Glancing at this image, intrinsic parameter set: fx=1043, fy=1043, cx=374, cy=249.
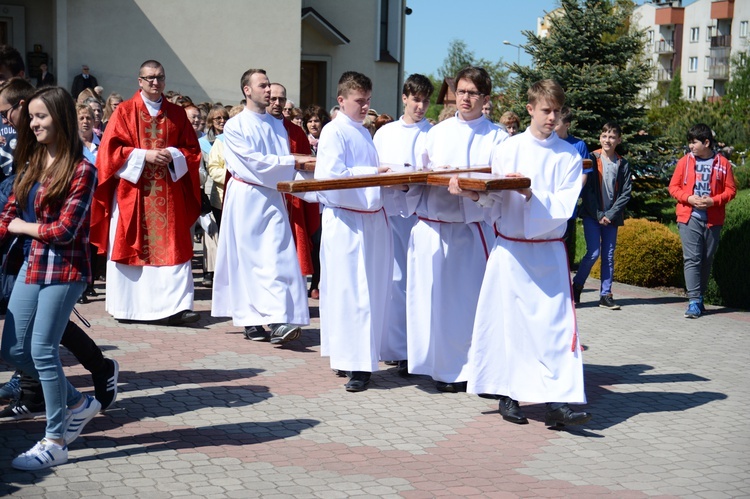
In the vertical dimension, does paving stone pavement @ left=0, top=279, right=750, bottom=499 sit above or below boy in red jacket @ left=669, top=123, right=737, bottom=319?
below

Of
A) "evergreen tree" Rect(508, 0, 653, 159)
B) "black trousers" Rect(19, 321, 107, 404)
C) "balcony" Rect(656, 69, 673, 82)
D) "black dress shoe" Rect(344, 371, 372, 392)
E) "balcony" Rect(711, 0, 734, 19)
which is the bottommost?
"black dress shoe" Rect(344, 371, 372, 392)

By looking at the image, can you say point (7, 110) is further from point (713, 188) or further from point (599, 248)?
point (713, 188)

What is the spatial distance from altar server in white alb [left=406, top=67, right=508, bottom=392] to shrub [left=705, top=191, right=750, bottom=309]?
18.7 ft

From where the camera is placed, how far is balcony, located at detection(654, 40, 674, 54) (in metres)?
92.2

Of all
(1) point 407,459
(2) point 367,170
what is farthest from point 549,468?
(2) point 367,170

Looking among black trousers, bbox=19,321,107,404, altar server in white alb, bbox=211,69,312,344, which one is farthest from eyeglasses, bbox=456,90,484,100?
black trousers, bbox=19,321,107,404

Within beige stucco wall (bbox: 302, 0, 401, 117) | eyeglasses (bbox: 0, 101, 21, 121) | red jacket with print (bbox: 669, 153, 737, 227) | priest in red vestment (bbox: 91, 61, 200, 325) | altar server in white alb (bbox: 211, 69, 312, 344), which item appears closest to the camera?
eyeglasses (bbox: 0, 101, 21, 121)


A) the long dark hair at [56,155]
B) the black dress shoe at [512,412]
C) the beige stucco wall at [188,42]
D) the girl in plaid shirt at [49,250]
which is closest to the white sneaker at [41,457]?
the girl in plaid shirt at [49,250]

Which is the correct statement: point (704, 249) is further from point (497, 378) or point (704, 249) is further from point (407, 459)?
point (407, 459)

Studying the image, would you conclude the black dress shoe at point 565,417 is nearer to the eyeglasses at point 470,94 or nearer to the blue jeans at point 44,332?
the eyeglasses at point 470,94

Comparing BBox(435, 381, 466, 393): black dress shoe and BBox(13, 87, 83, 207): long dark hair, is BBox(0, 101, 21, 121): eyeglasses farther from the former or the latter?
BBox(435, 381, 466, 393): black dress shoe

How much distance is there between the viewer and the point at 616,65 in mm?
18516

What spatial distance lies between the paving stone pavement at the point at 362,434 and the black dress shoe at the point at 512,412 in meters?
0.05

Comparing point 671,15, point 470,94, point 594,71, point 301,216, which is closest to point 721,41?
point 671,15
